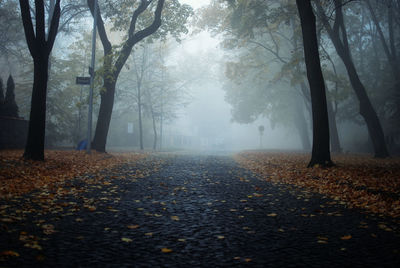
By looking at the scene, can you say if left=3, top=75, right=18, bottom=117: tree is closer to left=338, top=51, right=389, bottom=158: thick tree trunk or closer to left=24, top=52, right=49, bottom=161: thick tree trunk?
left=24, top=52, right=49, bottom=161: thick tree trunk

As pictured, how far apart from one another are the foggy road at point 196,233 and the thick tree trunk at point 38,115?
533 centimetres

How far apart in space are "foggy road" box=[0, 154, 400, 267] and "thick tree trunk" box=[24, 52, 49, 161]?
17.5 feet

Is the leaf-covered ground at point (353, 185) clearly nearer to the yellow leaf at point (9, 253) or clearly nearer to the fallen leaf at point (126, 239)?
the fallen leaf at point (126, 239)

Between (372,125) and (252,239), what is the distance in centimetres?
1739

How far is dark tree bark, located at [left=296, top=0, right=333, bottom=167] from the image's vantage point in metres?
12.1

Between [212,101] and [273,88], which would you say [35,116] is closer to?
[273,88]

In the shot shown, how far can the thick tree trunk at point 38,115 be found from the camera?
1169 cm

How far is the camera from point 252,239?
4.31 m

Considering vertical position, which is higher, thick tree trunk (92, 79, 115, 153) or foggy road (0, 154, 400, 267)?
thick tree trunk (92, 79, 115, 153)

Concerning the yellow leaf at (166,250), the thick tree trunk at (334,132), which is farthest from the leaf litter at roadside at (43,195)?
the thick tree trunk at (334,132)

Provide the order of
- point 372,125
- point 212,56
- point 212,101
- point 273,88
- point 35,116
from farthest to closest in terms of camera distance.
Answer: point 212,101
point 212,56
point 273,88
point 372,125
point 35,116

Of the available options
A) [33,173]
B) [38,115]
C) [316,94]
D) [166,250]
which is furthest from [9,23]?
[166,250]

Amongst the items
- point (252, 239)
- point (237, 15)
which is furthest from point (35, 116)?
point (237, 15)

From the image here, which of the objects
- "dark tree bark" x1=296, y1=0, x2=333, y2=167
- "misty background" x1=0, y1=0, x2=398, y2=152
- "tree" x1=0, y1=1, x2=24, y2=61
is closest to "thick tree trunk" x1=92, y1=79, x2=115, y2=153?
"misty background" x1=0, y1=0, x2=398, y2=152
